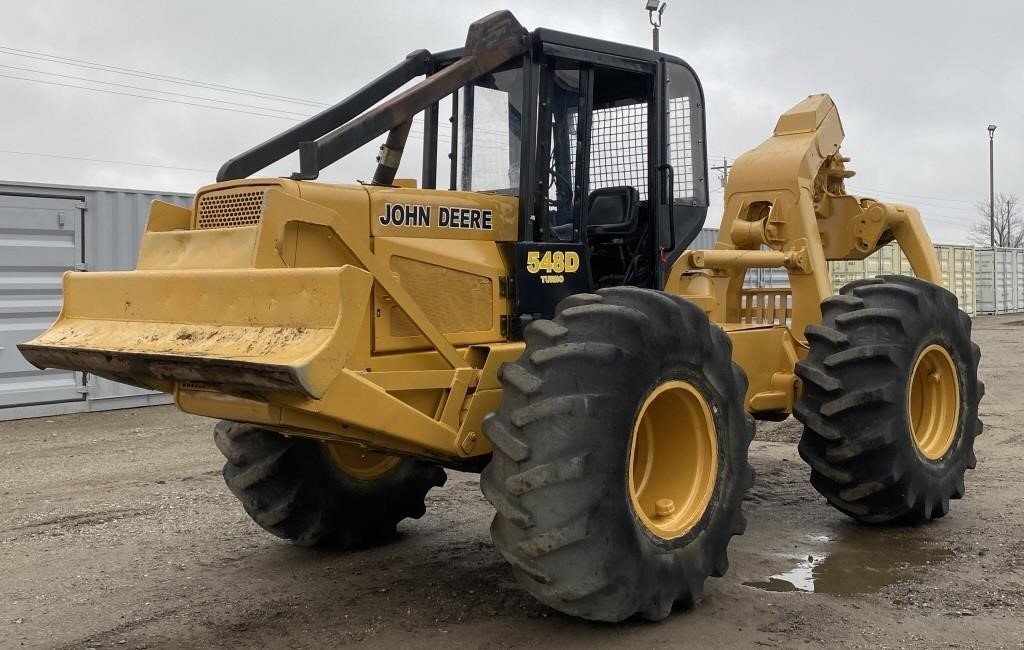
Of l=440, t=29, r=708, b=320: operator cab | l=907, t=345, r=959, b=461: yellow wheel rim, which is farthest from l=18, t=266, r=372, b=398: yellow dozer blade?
l=907, t=345, r=959, b=461: yellow wheel rim

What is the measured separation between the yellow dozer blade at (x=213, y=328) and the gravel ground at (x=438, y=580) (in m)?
1.22

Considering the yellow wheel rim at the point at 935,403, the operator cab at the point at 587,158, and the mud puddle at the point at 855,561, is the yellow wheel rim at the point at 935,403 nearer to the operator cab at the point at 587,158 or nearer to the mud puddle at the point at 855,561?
the mud puddle at the point at 855,561

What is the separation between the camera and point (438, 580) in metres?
5.34

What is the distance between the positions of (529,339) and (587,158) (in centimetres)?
133

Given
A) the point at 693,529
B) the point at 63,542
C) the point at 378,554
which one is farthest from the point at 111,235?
the point at 693,529

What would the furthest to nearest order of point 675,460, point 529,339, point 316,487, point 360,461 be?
1. point 360,461
2. point 316,487
3. point 675,460
4. point 529,339

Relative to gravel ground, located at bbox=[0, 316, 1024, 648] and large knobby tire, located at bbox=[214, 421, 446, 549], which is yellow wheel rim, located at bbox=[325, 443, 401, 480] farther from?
gravel ground, located at bbox=[0, 316, 1024, 648]

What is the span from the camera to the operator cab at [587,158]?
507 centimetres

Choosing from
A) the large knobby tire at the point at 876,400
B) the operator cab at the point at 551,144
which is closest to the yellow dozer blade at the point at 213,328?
the operator cab at the point at 551,144

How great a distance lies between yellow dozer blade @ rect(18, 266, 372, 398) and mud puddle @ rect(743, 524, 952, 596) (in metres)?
2.67

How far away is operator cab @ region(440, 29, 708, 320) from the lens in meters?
5.07

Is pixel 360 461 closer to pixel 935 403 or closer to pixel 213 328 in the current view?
pixel 213 328

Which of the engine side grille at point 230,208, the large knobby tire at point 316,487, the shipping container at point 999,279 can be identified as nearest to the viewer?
the engine side grille at point 230,208

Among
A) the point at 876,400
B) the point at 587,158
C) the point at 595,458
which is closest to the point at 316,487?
the point at 595,458
